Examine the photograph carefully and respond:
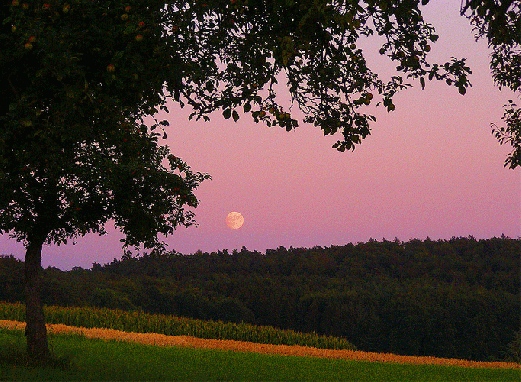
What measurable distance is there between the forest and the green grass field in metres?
30.5

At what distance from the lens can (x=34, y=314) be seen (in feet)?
59.1

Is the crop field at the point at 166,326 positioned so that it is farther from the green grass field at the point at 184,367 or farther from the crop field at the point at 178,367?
the green grass field at the point at 184,367

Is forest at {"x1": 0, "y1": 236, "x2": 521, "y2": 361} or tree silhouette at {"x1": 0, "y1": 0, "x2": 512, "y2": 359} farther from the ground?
tree silhouette at {"x1": 0, "y1": 0, "x2": 512, "y2": 359}

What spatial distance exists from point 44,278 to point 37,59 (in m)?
60.9

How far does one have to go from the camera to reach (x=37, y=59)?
11352mm

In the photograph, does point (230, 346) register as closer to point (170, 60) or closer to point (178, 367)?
point (178, 367)

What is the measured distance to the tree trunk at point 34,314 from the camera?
1783 cm

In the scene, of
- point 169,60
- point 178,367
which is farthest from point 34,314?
point 169,60

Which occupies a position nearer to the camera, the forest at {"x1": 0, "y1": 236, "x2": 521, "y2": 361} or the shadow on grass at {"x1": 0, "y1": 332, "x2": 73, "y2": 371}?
the shadow on grass at {"x1": 0, "y1": 332, "x2": 73, "y2": 371}

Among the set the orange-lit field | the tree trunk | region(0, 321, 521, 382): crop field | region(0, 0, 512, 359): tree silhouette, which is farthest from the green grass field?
region(0, 0, 512, 359): tree silhouette

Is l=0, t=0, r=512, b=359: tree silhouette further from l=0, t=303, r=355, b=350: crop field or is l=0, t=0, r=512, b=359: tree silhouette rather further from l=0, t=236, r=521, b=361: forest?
l=0, t=236, r=521, b=361: forest

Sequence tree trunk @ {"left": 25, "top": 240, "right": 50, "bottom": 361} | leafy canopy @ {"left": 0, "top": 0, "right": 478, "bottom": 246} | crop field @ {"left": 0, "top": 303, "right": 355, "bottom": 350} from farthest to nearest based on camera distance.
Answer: crop field @ {"left": 0, "top": 303, "right": 355, "bottom": 350}, tree trunk @ {"left": 25, "top": 240, "right": 50, "bottom": 361}, leafy canopy @ {"left": 0, "top": 0, "right": 478, "bottom": 246}

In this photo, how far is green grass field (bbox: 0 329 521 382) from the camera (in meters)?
17.4

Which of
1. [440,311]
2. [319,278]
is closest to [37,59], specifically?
[440,311]
